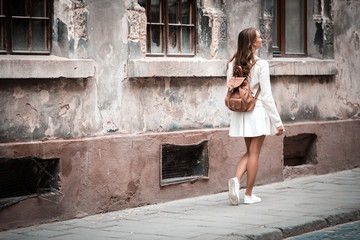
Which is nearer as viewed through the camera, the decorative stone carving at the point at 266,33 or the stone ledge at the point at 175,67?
the stone ledge at the point at 175,67

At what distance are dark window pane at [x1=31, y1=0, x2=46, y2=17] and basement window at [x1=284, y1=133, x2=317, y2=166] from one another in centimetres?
490

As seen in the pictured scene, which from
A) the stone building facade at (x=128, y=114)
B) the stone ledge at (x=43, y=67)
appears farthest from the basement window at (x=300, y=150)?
the stone ledge at (x=43, y=67)

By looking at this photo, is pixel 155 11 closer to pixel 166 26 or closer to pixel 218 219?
pixel 166 26

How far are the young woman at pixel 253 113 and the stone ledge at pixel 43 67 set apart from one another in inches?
69.2

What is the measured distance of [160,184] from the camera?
9070mm

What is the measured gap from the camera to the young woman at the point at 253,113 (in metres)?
8.59

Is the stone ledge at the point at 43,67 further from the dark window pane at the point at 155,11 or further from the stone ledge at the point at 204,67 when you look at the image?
Answer: the dark window pane at the point at 155,11

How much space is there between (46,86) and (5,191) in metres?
1.17

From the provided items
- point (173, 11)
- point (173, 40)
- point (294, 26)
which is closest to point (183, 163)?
point (173, 40)

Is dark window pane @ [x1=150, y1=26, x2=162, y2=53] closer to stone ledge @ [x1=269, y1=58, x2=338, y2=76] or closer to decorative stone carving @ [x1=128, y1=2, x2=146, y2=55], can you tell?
decorative stone carving @ [x1=128, y1=2, x2=146, y2=55]

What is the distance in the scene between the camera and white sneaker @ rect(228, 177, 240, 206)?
8555 mm

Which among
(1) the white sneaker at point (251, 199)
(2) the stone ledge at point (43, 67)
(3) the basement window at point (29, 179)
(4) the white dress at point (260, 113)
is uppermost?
(2) the stone ledge at point (43, 67)

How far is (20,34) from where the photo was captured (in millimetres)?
8031

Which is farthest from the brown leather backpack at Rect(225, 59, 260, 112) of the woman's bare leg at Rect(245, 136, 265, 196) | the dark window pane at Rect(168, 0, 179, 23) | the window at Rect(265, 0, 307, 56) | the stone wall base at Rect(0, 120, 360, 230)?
the window at Rect(265, 0, 307, 56)
